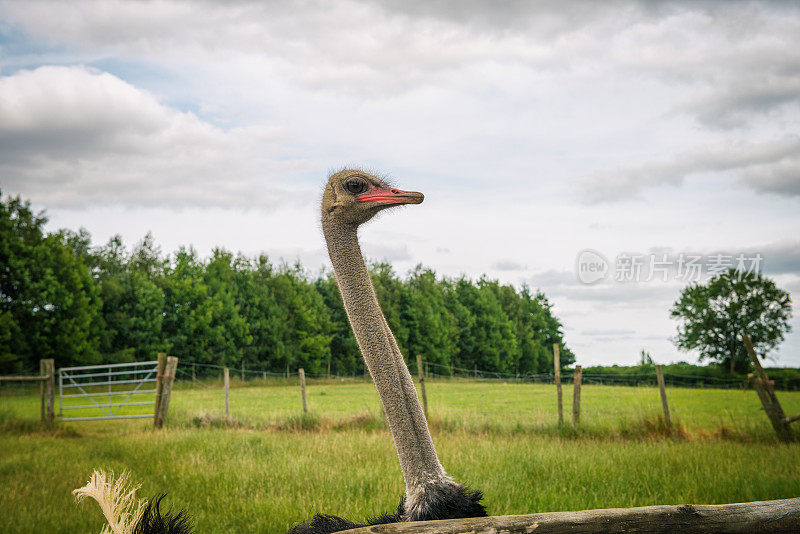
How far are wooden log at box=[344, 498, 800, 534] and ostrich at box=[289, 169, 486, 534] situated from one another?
1.86 ft

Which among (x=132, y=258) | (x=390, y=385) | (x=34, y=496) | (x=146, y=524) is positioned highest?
(x=132, y=258)

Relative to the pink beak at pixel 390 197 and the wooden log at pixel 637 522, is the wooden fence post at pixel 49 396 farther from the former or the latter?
the wooden log at pixel 637 522

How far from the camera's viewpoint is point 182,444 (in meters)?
9.30

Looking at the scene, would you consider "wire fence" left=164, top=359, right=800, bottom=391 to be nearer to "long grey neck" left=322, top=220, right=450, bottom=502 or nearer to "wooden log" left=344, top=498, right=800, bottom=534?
"long grey neck" left=322, top=220, right=450, bottom=502

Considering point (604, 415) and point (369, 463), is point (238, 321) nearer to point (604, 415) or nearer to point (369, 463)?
point (604, 415)

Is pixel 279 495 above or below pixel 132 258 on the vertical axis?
below

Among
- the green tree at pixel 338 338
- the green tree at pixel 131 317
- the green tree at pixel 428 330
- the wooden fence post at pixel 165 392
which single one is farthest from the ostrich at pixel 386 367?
the green tree at pixel 428 330

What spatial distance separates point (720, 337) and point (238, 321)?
3348cm

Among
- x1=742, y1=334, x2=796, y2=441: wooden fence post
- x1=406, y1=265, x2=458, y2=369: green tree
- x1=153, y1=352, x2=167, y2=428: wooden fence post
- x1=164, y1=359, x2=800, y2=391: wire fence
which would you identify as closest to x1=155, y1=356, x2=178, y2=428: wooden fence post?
x1=153, y1=352, x2=167, y2=428: wooden fence post

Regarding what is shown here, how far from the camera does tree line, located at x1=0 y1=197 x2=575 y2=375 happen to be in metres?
29.2

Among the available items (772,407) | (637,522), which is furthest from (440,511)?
(772,407)

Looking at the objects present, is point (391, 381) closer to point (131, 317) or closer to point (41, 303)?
point (41, 303)

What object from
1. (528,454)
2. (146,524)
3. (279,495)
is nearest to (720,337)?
(528,454)

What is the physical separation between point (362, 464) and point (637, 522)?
18.5 ft
